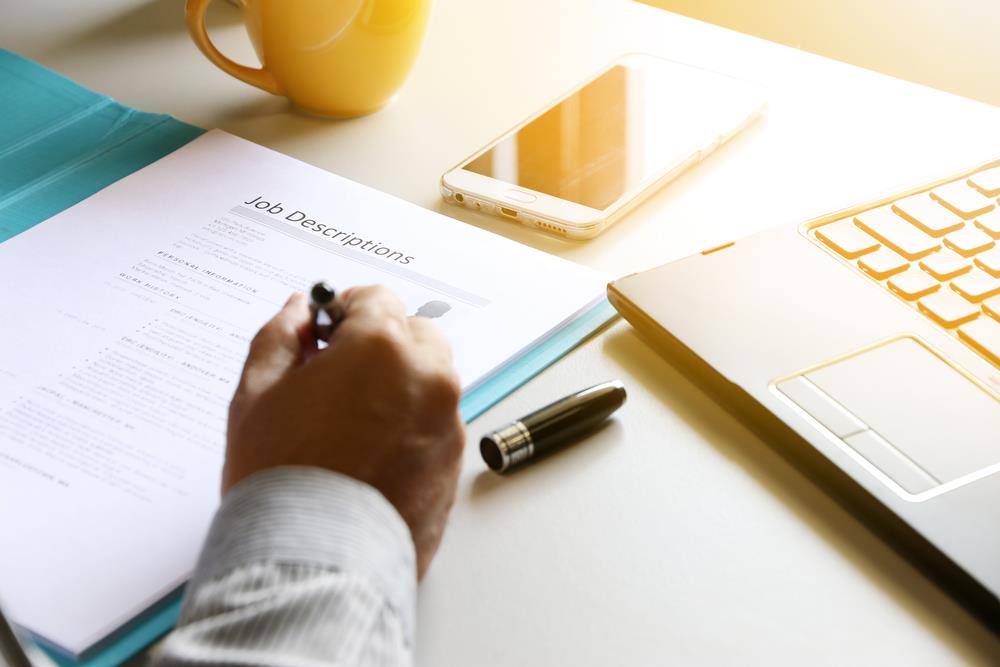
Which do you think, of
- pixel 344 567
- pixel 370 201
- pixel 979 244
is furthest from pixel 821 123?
pixel 344 567

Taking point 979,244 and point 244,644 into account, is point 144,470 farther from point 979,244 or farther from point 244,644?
point 979,244

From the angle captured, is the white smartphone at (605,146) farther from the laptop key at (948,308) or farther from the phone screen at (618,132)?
the laptop key at (948,308)

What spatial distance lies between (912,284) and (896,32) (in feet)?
3.19

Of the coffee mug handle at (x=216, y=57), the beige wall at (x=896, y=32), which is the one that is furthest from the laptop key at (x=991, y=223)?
the beige wall at (x=896, y=32)

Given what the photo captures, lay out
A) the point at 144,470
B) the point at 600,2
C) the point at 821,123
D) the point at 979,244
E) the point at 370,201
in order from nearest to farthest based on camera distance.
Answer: the point at 144,470 < the point at 979,244 < the point at 370,201 < the point at 821,123 < the point at 600,2

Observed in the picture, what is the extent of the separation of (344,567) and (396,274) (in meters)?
0.28

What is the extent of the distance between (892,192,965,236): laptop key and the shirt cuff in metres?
0.40

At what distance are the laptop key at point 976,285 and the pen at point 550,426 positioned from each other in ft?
0.71

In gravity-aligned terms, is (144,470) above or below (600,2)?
below

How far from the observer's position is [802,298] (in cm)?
60

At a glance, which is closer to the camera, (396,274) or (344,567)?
(344,567)

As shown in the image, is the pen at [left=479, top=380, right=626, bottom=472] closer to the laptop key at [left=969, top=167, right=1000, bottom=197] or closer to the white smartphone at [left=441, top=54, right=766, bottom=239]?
the white smartphone at [left=441, top=54, right=766, bottom=239]

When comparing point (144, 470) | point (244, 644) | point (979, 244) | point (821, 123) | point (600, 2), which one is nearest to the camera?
point (244, 644)

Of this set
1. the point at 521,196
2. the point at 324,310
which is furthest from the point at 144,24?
the point at 324,310
